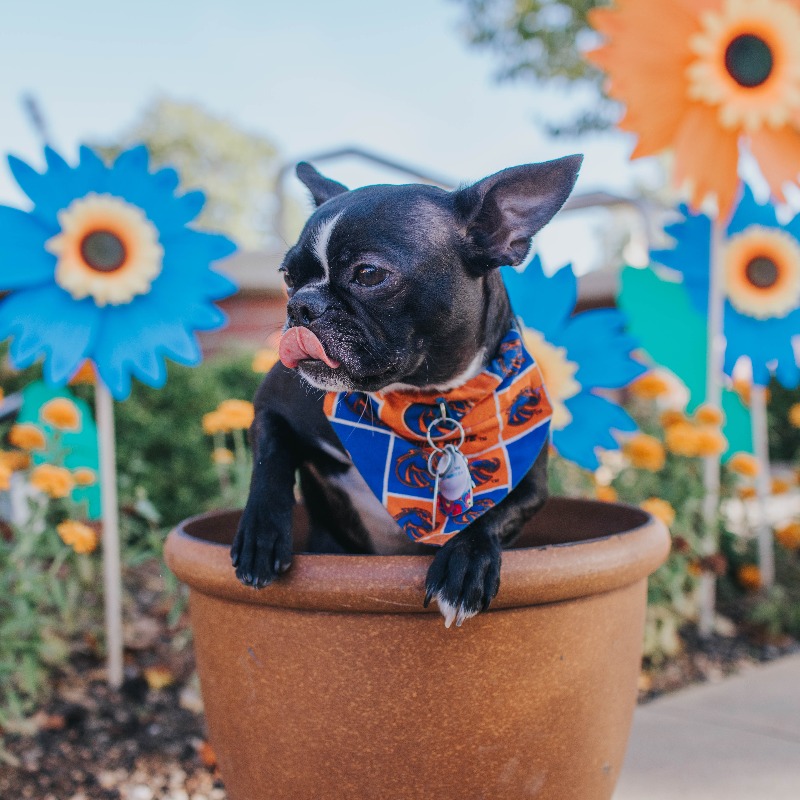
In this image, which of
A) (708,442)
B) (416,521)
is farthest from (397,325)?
(708,442)

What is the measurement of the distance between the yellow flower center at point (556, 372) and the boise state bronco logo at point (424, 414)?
2.44 ft

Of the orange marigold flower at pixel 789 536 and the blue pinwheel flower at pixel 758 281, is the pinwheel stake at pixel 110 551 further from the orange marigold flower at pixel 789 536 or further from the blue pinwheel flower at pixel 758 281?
the orange marigold flower at pixel 789 536

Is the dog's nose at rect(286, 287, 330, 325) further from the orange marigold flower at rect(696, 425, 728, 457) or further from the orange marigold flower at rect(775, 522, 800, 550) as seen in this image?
the orange marigold flower at rect(775, 522, 800, 550)

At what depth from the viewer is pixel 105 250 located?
196 centimetres

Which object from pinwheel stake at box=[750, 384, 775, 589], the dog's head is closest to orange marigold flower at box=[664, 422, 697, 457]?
pinwheel stake at box=[750, 384, 775, 589]

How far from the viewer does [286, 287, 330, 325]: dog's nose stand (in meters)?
1.23

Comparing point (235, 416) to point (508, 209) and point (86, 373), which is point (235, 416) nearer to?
point (86, 373)

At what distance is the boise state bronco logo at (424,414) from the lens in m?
1.36

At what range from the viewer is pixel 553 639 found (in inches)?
47.1

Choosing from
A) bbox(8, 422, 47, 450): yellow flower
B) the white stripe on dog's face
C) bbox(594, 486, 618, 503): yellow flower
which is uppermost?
the white stripe on dog's face

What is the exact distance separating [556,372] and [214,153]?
25928mm

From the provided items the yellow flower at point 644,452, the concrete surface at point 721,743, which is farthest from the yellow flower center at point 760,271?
the concrete surface at point 721,743

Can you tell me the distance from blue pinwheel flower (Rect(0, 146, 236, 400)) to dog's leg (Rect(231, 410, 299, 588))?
24.7 inches

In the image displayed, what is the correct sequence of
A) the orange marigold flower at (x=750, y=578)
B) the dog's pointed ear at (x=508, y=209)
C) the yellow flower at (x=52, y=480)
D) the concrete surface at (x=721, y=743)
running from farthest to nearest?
the orange marigold flower at (x=750, y=578), the yellow flower at (x=52, y=480), the concrete surface at (x=721, y=743), the dog's pointed ear at (x=508, y=209)
